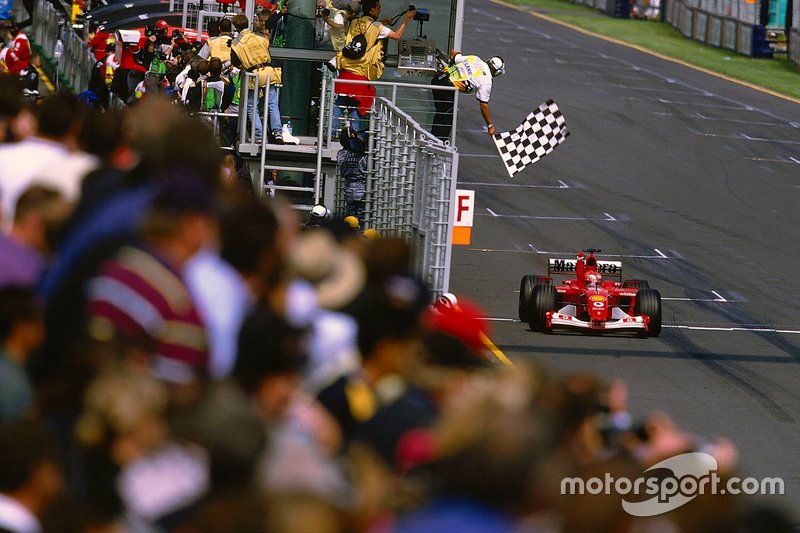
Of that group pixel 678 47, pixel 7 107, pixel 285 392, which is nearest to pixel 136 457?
pixel 285 392

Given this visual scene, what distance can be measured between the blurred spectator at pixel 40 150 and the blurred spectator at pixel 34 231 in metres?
0.98

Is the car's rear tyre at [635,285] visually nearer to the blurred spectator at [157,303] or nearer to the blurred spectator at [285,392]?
the blurred spectator at [157,303]

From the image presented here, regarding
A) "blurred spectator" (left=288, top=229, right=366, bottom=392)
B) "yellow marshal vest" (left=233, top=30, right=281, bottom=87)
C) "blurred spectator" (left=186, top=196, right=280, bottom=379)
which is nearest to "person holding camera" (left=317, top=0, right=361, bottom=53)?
"yellow marshal vest" (left=233, top=30, right=281, bottom=87)

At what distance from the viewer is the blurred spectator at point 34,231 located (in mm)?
5887

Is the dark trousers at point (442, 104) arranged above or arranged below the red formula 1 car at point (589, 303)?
above

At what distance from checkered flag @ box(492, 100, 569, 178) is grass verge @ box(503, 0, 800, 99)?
76.0 ft

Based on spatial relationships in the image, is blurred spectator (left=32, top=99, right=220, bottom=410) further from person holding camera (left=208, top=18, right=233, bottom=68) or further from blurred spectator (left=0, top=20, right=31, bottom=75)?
blurred spectator (left=0, top=20, right=31, bottom=75)

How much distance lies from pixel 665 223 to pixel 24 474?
24.6m

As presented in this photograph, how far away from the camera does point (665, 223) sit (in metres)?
27.9

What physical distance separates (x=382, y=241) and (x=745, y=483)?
693 centimetres

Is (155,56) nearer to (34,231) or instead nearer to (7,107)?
(7,107)

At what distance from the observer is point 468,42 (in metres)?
46.7

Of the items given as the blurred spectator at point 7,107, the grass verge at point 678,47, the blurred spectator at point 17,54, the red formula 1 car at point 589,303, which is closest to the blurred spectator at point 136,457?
the blurred spectator at point 7,107

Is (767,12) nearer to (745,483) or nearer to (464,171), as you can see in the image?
(464,171)
